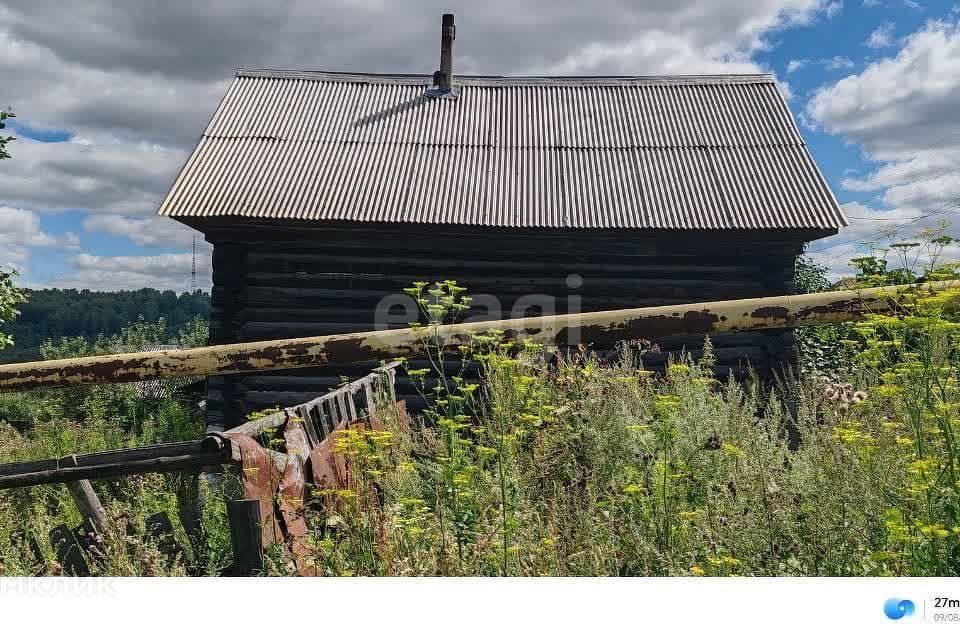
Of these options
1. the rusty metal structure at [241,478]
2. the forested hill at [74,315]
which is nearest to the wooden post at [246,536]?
the rusty metal structure at [241,478]

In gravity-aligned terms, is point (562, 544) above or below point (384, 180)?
below

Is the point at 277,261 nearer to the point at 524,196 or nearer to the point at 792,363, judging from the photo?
the point at 524,196

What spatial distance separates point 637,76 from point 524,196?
453 cm

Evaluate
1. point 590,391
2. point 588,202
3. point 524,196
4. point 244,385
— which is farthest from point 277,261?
point 590,391

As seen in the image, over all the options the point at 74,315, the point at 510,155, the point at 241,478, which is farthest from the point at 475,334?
the point at 74,315

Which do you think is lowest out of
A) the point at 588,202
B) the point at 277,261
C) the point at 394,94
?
the point at 277,261

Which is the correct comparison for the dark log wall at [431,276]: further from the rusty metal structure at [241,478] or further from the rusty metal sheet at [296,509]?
the rusty metal sheet at [296,509]

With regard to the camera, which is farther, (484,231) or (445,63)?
(445,63)

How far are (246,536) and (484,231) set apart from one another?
6.45 m

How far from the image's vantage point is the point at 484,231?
27.8ft

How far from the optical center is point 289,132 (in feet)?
33.5
